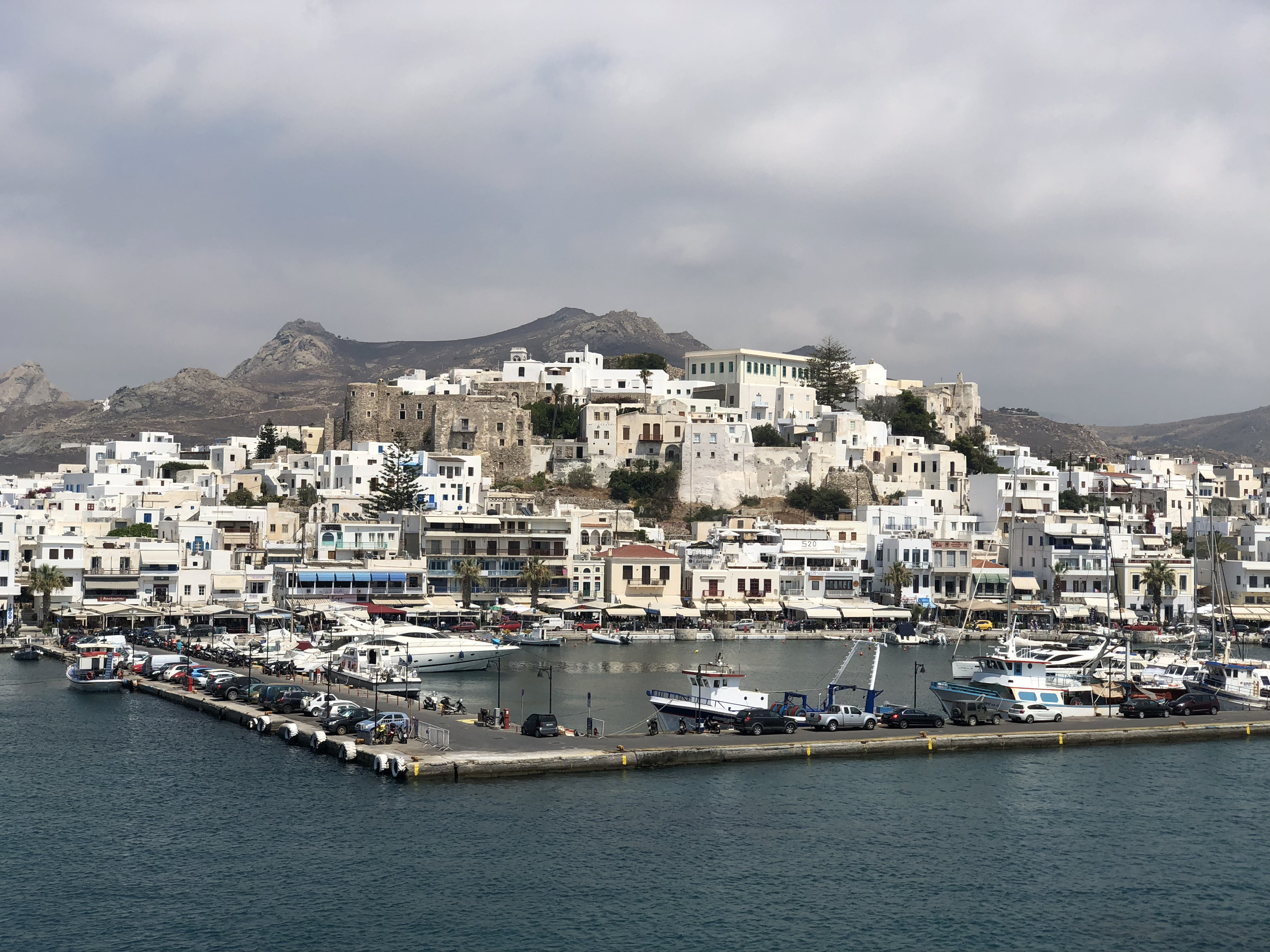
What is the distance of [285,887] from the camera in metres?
27.1

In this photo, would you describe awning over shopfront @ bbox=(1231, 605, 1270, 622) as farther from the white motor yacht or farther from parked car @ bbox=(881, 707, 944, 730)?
parked car @ bbox=(881, 707, 944, 730)

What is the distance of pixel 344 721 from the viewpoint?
40.0 metres

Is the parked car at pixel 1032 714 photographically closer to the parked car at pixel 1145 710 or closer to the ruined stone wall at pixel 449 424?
the parked car at pixel 1145 710

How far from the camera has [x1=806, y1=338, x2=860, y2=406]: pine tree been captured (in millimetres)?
113812

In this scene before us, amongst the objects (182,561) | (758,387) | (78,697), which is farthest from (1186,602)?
(78,697)

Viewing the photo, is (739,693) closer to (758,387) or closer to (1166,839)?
(1166,839)

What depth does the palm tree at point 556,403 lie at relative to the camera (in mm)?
103625

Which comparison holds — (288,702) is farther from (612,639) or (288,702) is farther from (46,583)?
(612,639)

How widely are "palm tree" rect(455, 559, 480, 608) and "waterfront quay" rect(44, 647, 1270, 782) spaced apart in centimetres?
3143

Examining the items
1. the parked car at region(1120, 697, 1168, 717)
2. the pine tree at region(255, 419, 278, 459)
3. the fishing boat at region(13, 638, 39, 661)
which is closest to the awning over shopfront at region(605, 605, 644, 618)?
the fishing boat at region(13, 638, 39, 661)

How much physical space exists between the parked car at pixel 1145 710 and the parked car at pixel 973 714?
460 cm

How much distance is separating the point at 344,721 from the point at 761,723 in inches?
474

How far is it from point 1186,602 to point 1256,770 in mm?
49460

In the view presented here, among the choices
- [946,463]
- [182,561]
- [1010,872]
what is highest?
[946,463]
